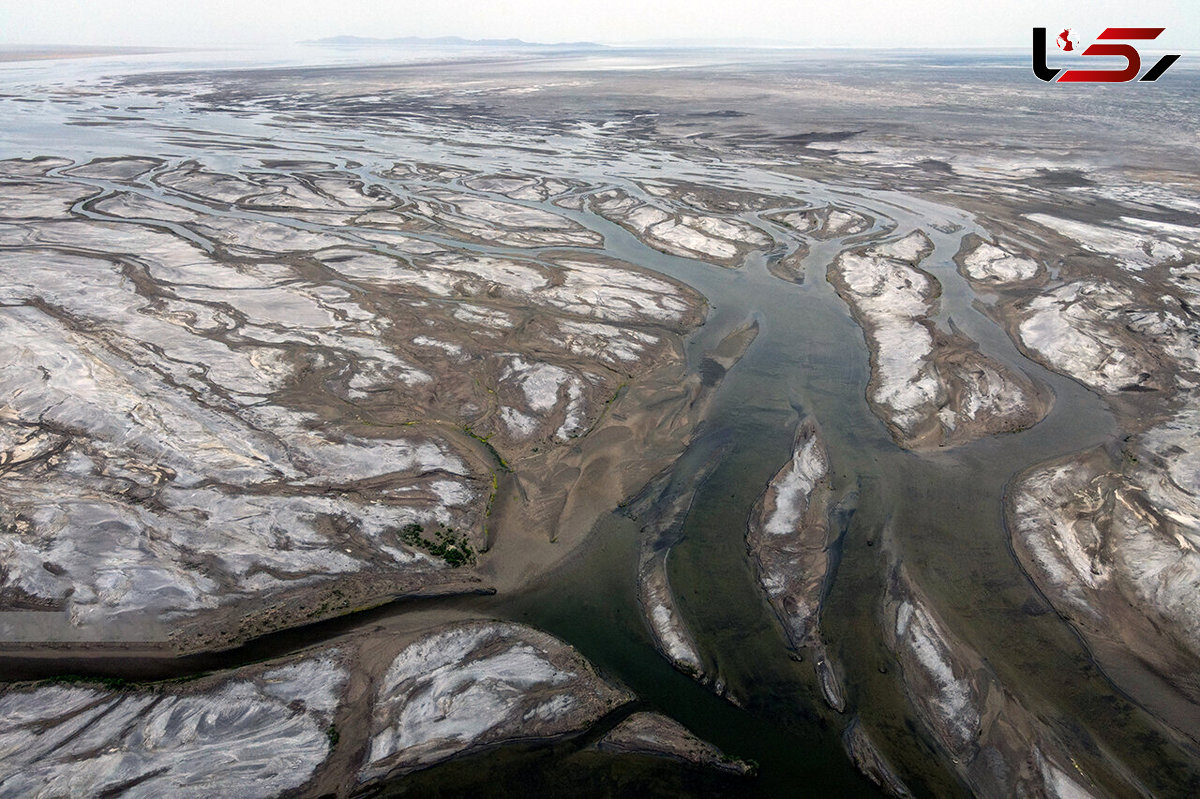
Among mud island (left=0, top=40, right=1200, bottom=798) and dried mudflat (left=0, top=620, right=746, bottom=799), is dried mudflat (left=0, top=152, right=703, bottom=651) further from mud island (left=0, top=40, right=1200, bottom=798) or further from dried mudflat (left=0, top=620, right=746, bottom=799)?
dried mudflat (left=0, top=620, right=746, bottom=799)

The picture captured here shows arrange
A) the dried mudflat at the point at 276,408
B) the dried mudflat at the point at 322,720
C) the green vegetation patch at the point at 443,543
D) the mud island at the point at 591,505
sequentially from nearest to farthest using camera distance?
1. the dried mudflat at the point at 322,720
2. the mud island at the point at 591,505
3. the dried mudflat at the point at 276,408
4. the green vegetation patch at the point at 443,543

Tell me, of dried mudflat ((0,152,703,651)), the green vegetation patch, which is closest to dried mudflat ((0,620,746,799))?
dried mudflat ((0,152,703,651))

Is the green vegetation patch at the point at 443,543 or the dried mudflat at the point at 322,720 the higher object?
the green vegetation patch at the point at 443,543

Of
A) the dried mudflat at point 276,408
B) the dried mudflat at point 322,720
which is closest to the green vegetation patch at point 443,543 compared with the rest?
the dried mudflat at point 276,408

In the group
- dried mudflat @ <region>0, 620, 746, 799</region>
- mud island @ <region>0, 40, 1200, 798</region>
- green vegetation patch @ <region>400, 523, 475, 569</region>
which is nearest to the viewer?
dried mudflat @ <region>0, 620, 746, 799</region>

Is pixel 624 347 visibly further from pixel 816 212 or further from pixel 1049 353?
pixel 816 212

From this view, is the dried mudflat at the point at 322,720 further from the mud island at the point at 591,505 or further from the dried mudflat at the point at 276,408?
the dried mudflat at the point at 276,408

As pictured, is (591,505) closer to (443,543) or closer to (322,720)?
(443,543)

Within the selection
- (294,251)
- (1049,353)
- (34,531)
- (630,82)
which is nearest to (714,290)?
(1049,353)

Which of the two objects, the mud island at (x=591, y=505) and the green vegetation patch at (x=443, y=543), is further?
the green vegetation patch at (x=443, y=543)
